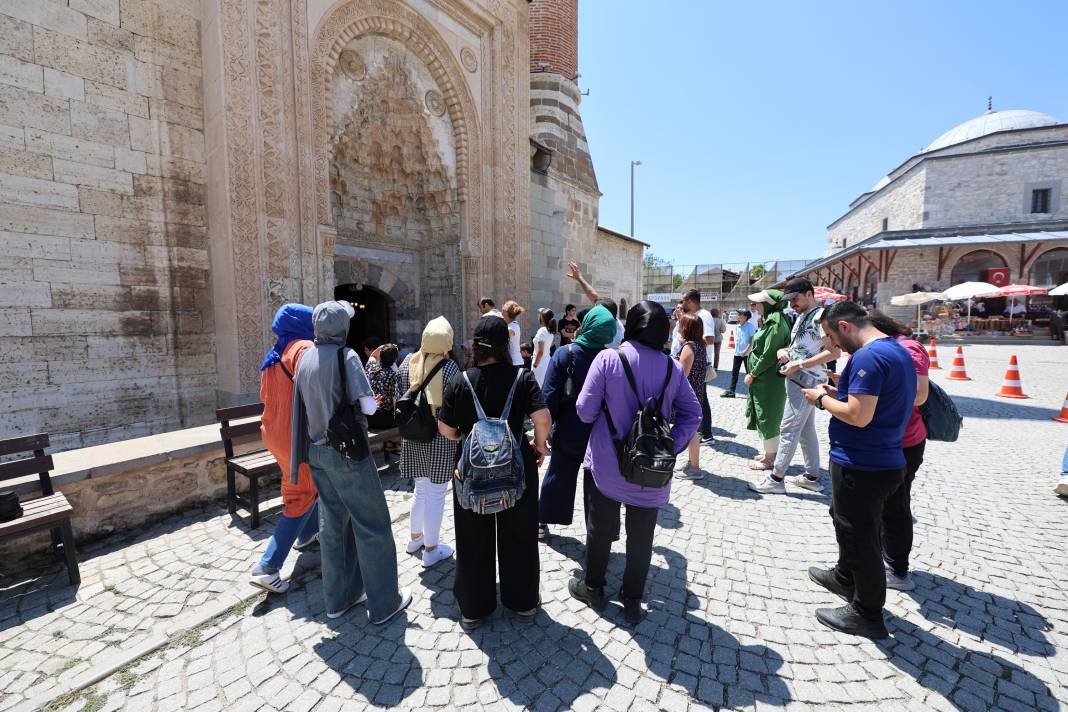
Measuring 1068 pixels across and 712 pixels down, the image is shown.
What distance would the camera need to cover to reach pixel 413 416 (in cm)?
267

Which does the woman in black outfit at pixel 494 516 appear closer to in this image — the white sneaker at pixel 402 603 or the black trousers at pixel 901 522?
the white sneaker at pixel 402 603

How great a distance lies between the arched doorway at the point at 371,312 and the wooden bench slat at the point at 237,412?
232 inches

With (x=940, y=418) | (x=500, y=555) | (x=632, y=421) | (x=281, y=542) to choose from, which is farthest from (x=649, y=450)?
(x=281, y=542)

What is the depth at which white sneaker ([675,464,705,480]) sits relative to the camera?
4699 mm

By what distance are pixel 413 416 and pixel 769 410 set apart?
3.68 m

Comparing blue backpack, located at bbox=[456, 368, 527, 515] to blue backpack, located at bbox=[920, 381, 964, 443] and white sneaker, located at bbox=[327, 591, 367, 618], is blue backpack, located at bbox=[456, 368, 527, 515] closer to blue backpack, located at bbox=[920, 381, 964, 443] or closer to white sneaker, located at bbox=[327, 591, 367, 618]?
white sneaker, located at bbox=[327, 591, 367, 618]

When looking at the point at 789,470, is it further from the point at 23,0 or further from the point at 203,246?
the point at 23,0

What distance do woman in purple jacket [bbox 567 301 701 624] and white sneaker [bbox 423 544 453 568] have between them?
4.15ft

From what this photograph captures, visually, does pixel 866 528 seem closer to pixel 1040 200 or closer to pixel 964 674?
pixel 964 674

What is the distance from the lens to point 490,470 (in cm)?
223

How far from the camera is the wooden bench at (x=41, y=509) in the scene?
2.76 meters

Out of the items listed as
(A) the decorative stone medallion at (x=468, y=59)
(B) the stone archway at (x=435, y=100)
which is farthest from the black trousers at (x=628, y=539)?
(A) the decorative stone medallion at (x=468, y=59)

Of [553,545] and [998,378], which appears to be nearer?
[553,545]

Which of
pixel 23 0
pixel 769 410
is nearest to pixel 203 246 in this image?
pixel 23 0
